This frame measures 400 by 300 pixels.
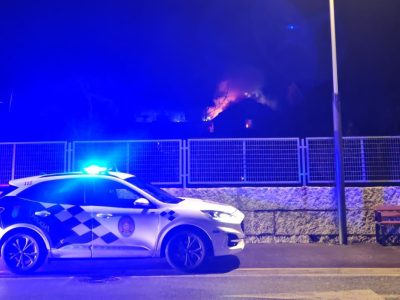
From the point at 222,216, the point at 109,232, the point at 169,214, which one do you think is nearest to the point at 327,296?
the point at 222,216

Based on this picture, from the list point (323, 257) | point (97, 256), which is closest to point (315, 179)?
point (323, 257)

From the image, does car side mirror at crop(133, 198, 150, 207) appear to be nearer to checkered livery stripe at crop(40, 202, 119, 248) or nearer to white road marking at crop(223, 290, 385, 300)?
checkered livery stripe at crop(40, 202, 119, 248)

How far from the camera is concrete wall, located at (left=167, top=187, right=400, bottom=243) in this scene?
10320mm

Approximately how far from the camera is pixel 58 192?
7.70 metres

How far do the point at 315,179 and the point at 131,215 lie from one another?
5.47 m

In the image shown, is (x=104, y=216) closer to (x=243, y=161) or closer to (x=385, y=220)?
(x=243, y=161)

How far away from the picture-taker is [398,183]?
36.2ft

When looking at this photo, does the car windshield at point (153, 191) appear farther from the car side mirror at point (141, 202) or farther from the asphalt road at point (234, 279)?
the asphalt road at point (234, 279)

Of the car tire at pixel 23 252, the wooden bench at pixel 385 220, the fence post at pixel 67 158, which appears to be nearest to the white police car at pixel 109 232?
the car tire at pixel 23 252

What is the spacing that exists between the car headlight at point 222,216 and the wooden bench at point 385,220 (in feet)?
13.0

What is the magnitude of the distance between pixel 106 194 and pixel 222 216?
2.09m

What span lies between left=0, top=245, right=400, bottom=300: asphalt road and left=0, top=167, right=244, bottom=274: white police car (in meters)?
0.33

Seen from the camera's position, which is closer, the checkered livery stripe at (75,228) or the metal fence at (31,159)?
the checkered livery stripe at (75,228)

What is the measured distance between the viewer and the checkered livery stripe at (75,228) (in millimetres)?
7406
